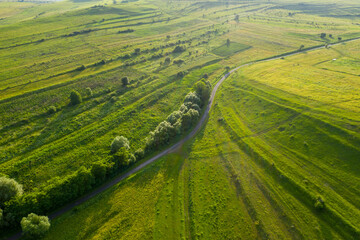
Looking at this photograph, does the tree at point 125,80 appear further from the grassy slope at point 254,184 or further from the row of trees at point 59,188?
the grassy slope at point 254,184

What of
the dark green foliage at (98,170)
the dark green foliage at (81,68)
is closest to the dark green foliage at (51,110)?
the dark green foliage at (98,170)

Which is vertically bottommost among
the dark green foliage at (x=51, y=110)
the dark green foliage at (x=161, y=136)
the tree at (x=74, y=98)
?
the dark green foliage at (x=161, y=136)

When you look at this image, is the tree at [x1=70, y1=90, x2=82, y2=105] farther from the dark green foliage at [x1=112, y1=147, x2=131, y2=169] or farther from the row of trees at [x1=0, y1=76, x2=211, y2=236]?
the dark green foliage at [x1=112, y1=147, x2=131, y2=169]

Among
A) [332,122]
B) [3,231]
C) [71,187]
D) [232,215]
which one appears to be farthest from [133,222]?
[332,122]

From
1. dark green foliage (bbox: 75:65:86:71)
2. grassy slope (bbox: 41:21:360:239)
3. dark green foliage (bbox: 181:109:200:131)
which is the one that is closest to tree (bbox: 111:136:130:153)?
grassy slope (bbox: 41:21:360:239)

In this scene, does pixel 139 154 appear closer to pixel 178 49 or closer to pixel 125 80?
pixel 125 80

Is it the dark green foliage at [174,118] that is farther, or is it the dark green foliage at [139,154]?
the dark green foliage at [174,118]

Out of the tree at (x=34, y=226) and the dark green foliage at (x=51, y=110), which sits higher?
the dark green foliage at (x=51, y=110)

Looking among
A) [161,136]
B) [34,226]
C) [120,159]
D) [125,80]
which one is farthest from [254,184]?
[125,80]
